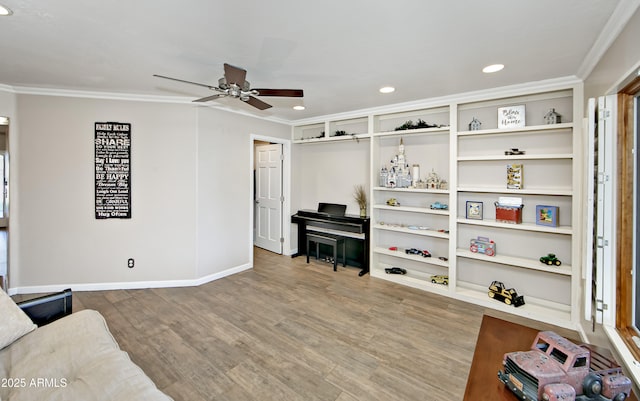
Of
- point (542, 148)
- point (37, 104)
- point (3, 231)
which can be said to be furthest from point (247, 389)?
point (3, 231)

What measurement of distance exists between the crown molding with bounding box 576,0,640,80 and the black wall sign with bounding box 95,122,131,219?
15.4 ft

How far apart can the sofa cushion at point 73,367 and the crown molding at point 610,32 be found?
10.4 feet

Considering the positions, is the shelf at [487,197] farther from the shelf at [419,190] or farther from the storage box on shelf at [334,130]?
the storage box on shelf at [334,130]

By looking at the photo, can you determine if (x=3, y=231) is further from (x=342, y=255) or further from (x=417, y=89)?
(x=417, y=89)

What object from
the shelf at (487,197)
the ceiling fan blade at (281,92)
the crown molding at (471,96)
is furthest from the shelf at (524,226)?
the ceiling fan blade at (281,92)

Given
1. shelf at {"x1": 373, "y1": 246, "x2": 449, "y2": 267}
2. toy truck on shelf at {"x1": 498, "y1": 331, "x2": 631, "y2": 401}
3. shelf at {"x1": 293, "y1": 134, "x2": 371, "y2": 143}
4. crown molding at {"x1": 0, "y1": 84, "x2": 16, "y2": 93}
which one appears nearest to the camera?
toy truck on shelf at {"x1": 498, "y1": 331, "x2": 631, "y2": 401}

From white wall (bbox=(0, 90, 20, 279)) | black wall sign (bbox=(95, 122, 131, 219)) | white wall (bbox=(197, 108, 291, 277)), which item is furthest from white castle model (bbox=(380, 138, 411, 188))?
white wall (bbox=(0, 90, 20, 279))

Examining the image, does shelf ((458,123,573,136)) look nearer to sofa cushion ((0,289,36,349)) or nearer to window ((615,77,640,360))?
window ((615,77,640,360))

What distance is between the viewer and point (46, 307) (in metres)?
1.97

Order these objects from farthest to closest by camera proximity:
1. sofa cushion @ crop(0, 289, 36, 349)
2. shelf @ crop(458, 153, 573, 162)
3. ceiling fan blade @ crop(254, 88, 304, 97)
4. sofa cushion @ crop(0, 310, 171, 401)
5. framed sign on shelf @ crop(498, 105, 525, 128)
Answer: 1. framed sign on shelf @ crop(498, 105, 525, 128)
2. shelf @ crop(458, 153, 573, 162)
3. ceiling fan blade @ crop(254, 88, 304, 97)
4. sofa cushion @ crop(0, 289, 36, 349)
5. sofa cushion @ crop(0, 310, 171, 401)

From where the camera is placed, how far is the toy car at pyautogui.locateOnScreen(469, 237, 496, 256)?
3377 millimetres

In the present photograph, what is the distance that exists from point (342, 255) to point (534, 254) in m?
2.61

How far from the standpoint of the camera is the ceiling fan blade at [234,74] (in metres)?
2.03

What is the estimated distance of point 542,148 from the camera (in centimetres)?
317
